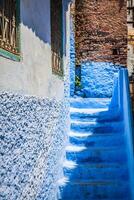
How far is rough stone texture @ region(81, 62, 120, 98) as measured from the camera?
11.2 metres

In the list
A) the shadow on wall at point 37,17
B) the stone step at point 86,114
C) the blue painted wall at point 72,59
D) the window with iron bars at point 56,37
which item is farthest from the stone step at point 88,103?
the shadow on wall at point 37,17

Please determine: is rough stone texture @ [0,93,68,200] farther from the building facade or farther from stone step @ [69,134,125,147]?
stone step @ [69,134,125,147]

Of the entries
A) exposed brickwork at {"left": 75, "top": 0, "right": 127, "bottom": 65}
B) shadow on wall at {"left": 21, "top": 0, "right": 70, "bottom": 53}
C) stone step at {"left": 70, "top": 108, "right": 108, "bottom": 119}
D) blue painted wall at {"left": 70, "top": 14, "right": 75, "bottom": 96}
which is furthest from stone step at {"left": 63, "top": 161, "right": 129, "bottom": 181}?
exposed brickwork at {"left": 75, "top": 0, "right": 127, "bottom": 65}

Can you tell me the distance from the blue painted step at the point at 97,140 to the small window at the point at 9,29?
4553mm

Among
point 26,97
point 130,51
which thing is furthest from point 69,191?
point 130,51

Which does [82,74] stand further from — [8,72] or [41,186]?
[8,72]

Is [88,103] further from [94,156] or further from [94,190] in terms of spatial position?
[94,190]

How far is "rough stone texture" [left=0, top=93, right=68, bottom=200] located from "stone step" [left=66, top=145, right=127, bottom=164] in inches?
28.0

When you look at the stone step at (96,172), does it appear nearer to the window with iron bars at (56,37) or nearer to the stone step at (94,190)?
the stone step at (94,190)

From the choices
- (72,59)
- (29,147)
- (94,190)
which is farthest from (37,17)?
(72,59)

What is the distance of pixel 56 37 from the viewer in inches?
347

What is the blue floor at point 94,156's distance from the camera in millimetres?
7859

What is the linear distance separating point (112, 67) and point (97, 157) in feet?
11.3

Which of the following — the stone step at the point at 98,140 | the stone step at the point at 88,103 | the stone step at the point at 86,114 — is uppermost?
the stone step at the point at 88,103
